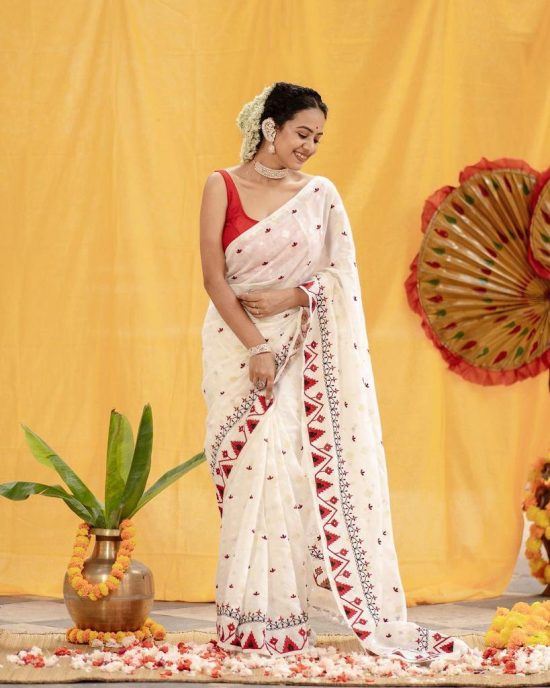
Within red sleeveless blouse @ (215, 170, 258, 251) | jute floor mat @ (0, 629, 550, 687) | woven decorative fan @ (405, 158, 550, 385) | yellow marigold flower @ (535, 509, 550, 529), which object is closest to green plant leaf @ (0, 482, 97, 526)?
jute floor mat @ (0, 629, 550, 687)

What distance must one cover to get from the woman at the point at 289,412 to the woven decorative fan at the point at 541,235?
4.16 ft

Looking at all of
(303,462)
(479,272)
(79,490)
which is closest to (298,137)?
(303,462)

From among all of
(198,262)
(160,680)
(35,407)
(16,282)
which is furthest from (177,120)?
(160,680)

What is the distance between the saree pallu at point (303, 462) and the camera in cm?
347

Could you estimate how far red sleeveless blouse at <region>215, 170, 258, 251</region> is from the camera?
3.63 m

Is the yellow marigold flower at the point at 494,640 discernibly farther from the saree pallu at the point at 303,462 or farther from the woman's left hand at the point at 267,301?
the woman's left hand at the point at 267,301

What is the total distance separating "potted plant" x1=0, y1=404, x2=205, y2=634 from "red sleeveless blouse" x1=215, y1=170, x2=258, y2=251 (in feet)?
1.88

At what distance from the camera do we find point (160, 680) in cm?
314

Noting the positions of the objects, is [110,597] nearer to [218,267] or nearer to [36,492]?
[36,492]

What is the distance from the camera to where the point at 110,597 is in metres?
3.71

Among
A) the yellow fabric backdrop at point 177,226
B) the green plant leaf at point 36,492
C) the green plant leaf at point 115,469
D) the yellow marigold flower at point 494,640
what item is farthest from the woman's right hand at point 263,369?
the yellow fabric backdrop at point 177,226

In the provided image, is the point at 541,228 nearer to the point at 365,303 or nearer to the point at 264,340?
the point at 365,303

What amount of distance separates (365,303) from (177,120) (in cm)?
97

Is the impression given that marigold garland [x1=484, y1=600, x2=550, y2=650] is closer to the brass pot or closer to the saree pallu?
the saree pallu
